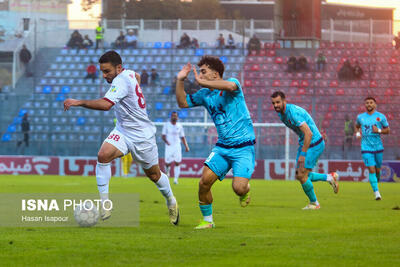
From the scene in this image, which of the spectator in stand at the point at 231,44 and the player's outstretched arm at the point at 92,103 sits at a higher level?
the spectator in stand at the point at 231,44

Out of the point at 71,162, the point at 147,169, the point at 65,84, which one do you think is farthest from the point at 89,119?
the point at 147,169

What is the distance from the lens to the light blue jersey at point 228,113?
909 cm

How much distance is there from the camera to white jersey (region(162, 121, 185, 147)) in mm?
25234

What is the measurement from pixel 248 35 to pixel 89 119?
11235 mm

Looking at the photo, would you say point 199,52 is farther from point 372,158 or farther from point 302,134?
point 302,134

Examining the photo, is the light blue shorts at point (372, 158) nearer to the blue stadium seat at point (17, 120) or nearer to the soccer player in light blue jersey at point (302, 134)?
the soccer player in light blue jersey at point (302, 134)

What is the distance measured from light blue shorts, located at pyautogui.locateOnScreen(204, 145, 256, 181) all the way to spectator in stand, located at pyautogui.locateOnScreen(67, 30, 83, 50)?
105 feet

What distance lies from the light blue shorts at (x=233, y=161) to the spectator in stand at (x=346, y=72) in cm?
2767

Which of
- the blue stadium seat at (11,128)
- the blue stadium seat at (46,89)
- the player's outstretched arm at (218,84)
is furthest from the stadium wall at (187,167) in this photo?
the player's outstretched arm at (218,84)

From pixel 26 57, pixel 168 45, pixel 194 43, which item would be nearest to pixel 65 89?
pixel 26 57

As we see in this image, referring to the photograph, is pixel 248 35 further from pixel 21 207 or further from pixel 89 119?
pixel 21 207

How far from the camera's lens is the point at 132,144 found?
9.73 m

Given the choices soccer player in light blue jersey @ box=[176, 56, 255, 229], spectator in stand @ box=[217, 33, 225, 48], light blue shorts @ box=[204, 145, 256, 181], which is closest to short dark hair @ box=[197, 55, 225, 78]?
soccer player in light blue jersey @ box=[176, 56, 255, 229]

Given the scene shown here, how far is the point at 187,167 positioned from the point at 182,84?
21.8 meters
